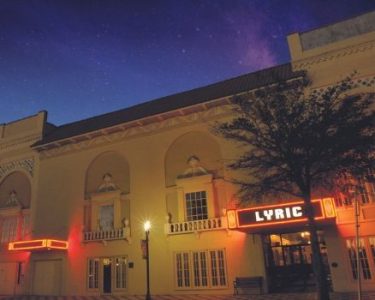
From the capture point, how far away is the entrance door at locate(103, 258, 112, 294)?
2408 cm

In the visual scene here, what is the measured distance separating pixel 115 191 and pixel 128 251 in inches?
169

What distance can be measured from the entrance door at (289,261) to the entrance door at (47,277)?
15.3m

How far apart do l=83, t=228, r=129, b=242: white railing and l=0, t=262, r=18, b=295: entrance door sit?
285 inches

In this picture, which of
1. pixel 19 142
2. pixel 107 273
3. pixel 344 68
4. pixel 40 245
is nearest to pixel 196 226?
pixel 107 273

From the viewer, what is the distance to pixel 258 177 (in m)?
19.6

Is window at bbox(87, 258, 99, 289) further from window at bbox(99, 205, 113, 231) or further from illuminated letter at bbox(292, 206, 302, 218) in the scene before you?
illuminated letter at bbox(292, 206, 302, 218)

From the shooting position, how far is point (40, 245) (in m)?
24.7

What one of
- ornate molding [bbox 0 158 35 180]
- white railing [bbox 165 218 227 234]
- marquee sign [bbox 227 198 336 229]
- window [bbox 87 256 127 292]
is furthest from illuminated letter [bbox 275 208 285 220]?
ornate molding [bbox 0 158 35 180]

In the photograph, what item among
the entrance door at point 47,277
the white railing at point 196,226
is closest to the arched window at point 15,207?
the entrance door at point 47,277

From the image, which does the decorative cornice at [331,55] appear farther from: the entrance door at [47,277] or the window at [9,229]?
the window at [9,229]

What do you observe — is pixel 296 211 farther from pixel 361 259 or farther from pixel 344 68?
pixel 344 68

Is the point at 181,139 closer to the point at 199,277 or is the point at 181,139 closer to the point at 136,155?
the point at 136,155

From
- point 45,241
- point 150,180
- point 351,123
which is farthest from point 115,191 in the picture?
point 351,123

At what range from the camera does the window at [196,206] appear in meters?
22.9
